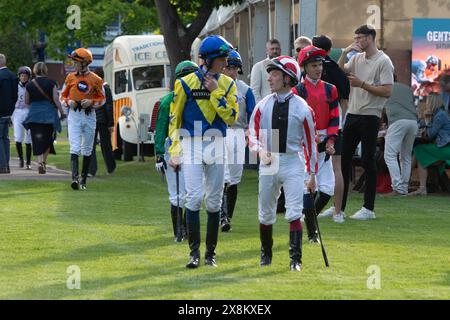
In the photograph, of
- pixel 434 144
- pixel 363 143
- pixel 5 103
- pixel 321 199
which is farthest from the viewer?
pixel 5 103

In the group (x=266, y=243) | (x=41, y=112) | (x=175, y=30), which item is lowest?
(x=266, y=243)

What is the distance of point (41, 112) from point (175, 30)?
203 inches

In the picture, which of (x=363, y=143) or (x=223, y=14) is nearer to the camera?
(x=363, y=143)

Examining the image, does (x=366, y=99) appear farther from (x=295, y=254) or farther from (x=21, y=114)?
(x=21, y=114)

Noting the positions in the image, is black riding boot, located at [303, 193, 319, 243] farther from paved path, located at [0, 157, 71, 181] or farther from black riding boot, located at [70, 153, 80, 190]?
paved path, located at [0, 157, 71, 181]

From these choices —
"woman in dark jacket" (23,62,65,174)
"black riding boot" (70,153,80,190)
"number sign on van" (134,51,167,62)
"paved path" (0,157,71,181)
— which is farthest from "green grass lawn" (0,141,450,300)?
"number sign on van" (134,51,167,62)

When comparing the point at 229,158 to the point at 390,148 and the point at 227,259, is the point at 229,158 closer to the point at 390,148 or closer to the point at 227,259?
the point at 227,259

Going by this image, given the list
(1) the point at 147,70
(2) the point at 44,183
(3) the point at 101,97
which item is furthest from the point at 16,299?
(1) the point at 147,70

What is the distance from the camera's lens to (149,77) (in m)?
33.7

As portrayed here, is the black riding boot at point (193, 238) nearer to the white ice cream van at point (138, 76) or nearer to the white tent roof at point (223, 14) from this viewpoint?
the white tent roof at point (223, 14)

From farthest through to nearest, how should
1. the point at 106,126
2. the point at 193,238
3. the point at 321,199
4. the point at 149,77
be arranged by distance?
1. the point at 149,77
2. the point at 106,126
3. the point at 321,199
4. the point at 193,238

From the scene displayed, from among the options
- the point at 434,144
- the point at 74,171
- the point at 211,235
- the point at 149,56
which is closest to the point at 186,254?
the point at 211,235

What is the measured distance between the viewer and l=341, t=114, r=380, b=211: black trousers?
15609 mm

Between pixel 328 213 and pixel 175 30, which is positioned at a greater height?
pixel 175 30
